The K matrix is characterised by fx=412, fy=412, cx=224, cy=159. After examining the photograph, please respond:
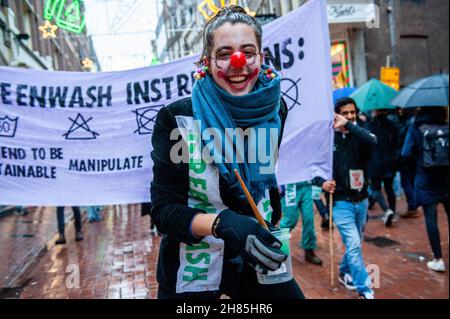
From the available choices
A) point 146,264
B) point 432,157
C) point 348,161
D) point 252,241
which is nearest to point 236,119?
point 252,241

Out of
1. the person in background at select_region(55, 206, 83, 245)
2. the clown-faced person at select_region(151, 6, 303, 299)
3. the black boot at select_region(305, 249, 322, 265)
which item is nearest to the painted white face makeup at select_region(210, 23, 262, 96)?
the clown-faced person at select_region(151, 6, 303, 299)

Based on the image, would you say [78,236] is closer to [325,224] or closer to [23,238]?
[23,238]

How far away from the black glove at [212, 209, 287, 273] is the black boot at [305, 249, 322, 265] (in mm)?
3280

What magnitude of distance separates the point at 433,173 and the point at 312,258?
5.04ft

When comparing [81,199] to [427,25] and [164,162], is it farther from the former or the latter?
[427,25]

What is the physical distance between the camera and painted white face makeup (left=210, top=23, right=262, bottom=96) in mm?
1614

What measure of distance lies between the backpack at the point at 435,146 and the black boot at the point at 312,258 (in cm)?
149

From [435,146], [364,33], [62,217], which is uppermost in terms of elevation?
[364,33]

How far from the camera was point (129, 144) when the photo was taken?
2.95 m

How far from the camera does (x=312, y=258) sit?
15.0 ft

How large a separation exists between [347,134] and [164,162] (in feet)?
8.00
